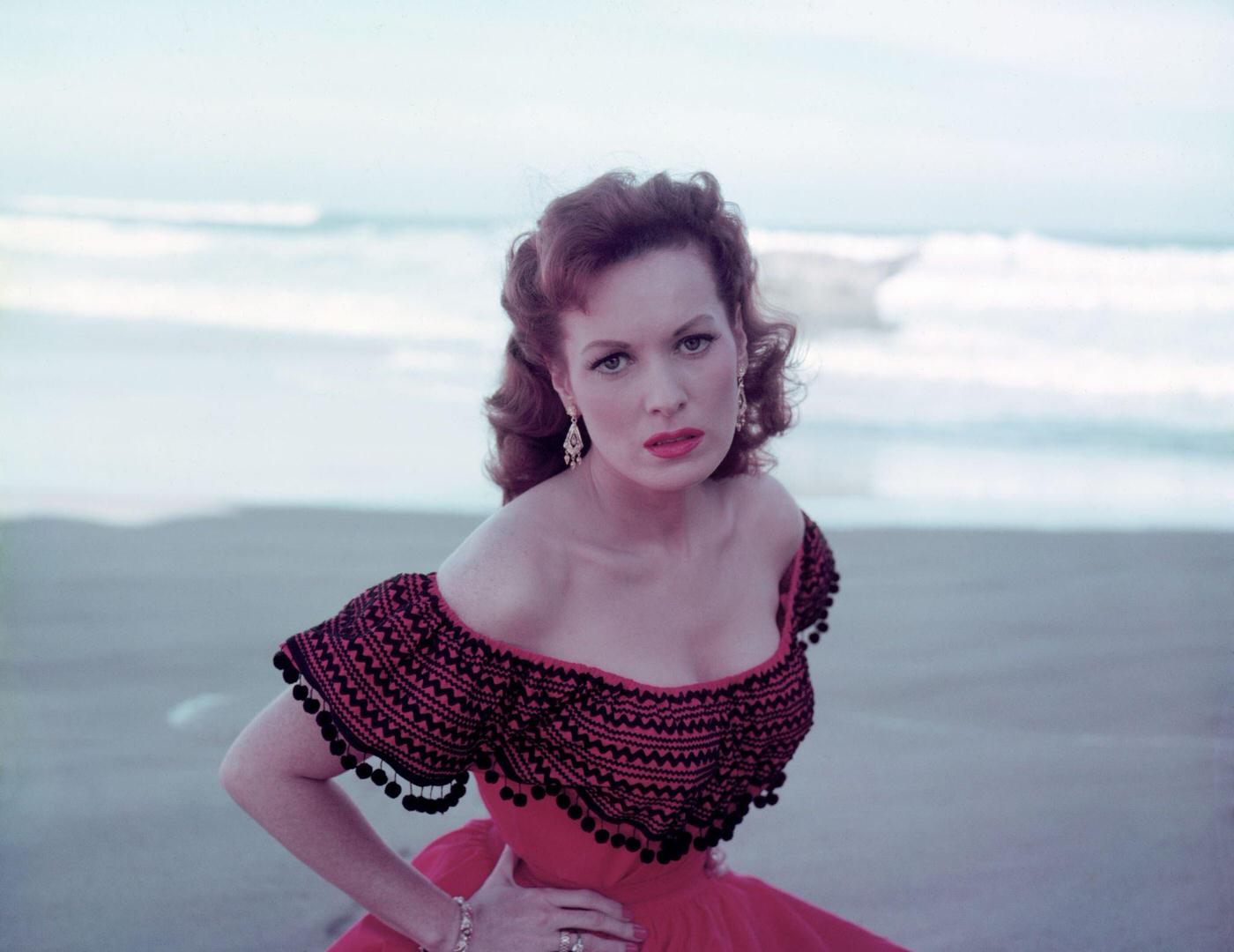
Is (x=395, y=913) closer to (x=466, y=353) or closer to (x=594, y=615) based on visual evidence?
(x=594, y=615)

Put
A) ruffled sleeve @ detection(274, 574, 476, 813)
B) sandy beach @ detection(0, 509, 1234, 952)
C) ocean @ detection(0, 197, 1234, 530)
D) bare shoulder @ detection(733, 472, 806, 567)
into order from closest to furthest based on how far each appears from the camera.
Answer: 1. ruffled sleeve @ detection(274, 574, 476, 813)
2. bare shoulder @ detection(733, 472, 806, 567)
3. sandy beach @ detection(0, 509, 1234, 952)
4. ocean @ detection(0, 197, 1234, 530)

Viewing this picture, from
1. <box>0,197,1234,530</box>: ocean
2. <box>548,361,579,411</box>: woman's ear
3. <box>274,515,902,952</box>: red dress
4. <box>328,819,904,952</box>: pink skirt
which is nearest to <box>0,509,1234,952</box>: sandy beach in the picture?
<box>0,197,1234,530</box>: ocean

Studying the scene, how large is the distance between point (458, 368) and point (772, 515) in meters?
7.50

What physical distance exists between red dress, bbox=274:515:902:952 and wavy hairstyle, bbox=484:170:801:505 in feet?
1.56

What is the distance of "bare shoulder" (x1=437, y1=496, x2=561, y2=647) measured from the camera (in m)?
1.99

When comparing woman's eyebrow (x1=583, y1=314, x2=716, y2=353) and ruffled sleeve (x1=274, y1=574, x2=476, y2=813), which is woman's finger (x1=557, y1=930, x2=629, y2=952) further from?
woman's eyebrow (x1=583, y1=314, x2=716, y2=353)

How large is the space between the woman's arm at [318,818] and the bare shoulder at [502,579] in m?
0.29

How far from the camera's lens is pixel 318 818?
→ 200 centimetres

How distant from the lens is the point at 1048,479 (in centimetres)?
840

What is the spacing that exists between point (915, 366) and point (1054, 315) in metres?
Answer: 1.89

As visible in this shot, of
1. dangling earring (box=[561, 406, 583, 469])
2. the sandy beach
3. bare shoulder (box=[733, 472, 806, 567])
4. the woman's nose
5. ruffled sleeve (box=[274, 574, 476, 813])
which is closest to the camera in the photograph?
ruffled sleeve (box=[274, 574, 476, 813])

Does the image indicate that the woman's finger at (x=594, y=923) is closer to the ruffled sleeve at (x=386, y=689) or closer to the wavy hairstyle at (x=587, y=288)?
the ruffled sleeve at (x=386, y=689)

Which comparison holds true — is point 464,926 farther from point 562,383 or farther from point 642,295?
point 642,295

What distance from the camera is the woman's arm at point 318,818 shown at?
1.97 metres
